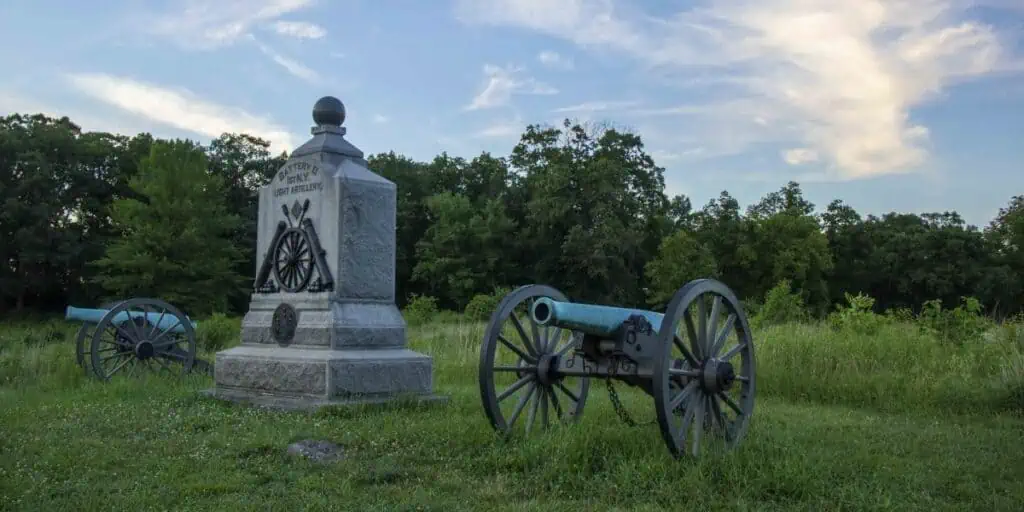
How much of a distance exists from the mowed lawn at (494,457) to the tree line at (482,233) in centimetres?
2489

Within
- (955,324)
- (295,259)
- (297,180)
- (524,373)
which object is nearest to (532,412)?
(524,373)

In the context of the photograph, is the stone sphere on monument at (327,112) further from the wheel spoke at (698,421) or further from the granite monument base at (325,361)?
the wheel spoke at (698,421)

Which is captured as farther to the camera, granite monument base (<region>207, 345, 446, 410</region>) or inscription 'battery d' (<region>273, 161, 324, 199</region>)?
inscription 'battery d' (<region>273, 161, 324, 199</region>)

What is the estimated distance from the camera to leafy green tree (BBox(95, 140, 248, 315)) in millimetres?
33438

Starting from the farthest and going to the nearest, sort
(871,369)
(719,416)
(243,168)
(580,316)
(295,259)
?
1. (243,168)
2. (871,369)
3. (295,259)
4. (719,416)
5. (580,316)

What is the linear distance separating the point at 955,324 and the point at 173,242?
2946 cm

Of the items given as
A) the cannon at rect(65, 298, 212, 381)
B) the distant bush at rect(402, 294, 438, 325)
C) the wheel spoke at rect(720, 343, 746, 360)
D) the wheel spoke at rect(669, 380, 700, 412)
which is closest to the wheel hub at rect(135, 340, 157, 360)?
the cannon at rect(65, 298, 212, 381)

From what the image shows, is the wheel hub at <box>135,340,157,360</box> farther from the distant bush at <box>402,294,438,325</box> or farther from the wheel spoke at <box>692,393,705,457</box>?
the distant bush at <box>402,294,438,325</box>

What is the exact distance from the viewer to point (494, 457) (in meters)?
5.83

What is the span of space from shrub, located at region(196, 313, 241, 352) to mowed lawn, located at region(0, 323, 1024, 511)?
7.31 meters

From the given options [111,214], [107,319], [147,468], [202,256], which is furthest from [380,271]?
[111,214]

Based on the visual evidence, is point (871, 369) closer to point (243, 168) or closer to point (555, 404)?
point (555, 404)

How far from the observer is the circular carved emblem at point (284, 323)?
9078 millimetres

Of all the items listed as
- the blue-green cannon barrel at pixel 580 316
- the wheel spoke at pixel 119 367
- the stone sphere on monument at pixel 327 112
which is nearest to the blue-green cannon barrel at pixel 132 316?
the wheel spoke at pixel 119 367
